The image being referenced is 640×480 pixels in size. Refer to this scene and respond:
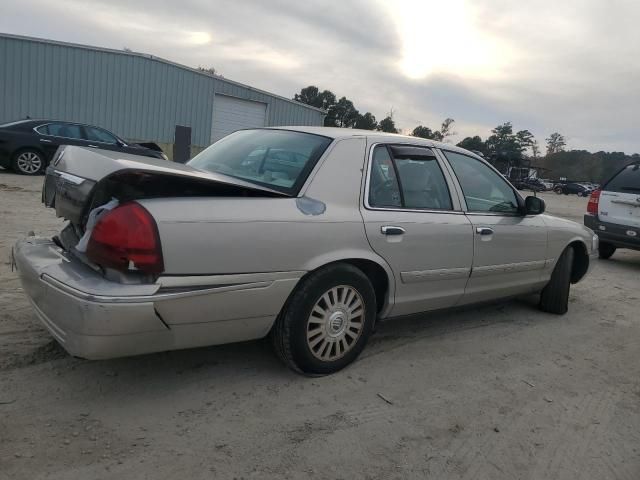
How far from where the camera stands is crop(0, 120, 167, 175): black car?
483 inches

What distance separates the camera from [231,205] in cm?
276

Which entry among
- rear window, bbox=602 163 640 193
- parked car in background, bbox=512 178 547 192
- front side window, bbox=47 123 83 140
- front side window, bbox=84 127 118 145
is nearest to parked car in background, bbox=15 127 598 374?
rear window, bbox=602 163 640 193

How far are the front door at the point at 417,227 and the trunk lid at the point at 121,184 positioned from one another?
2.57 feet

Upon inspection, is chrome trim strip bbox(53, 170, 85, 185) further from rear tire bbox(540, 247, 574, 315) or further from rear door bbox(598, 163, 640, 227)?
rear door bbox(598, 163, 640, 227)

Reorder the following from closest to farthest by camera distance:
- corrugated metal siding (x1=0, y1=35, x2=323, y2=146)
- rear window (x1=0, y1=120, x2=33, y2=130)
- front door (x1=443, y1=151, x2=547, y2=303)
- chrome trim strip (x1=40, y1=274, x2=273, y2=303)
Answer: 1. chrome trim strip (x1=40, y1=274, x2=273, y2=303)
2. front door (x1=443, y1=151, x2=547, y2=303)
3. rear window (x1=0, y1=120, x2=33, y2=130)
4. corrugated metal siding (x1=0, y1=35, x2=323, y2=146)

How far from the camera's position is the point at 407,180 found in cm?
373

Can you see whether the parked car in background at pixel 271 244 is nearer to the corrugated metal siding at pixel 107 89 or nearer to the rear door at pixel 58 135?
the rear door at pixel 58 135

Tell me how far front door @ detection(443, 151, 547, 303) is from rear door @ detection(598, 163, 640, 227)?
14.7ft

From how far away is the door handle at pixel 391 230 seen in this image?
11.2 feet

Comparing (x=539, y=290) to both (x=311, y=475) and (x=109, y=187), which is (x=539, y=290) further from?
(x=109, y=187)

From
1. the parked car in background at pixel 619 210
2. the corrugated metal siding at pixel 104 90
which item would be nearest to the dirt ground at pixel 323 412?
the parked car in background at pixel 619 210

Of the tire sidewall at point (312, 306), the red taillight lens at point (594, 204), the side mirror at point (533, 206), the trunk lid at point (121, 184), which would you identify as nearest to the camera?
the trunk lid at point (121, 184)

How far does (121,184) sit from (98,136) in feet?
37.9

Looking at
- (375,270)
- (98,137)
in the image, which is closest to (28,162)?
(98,137)
